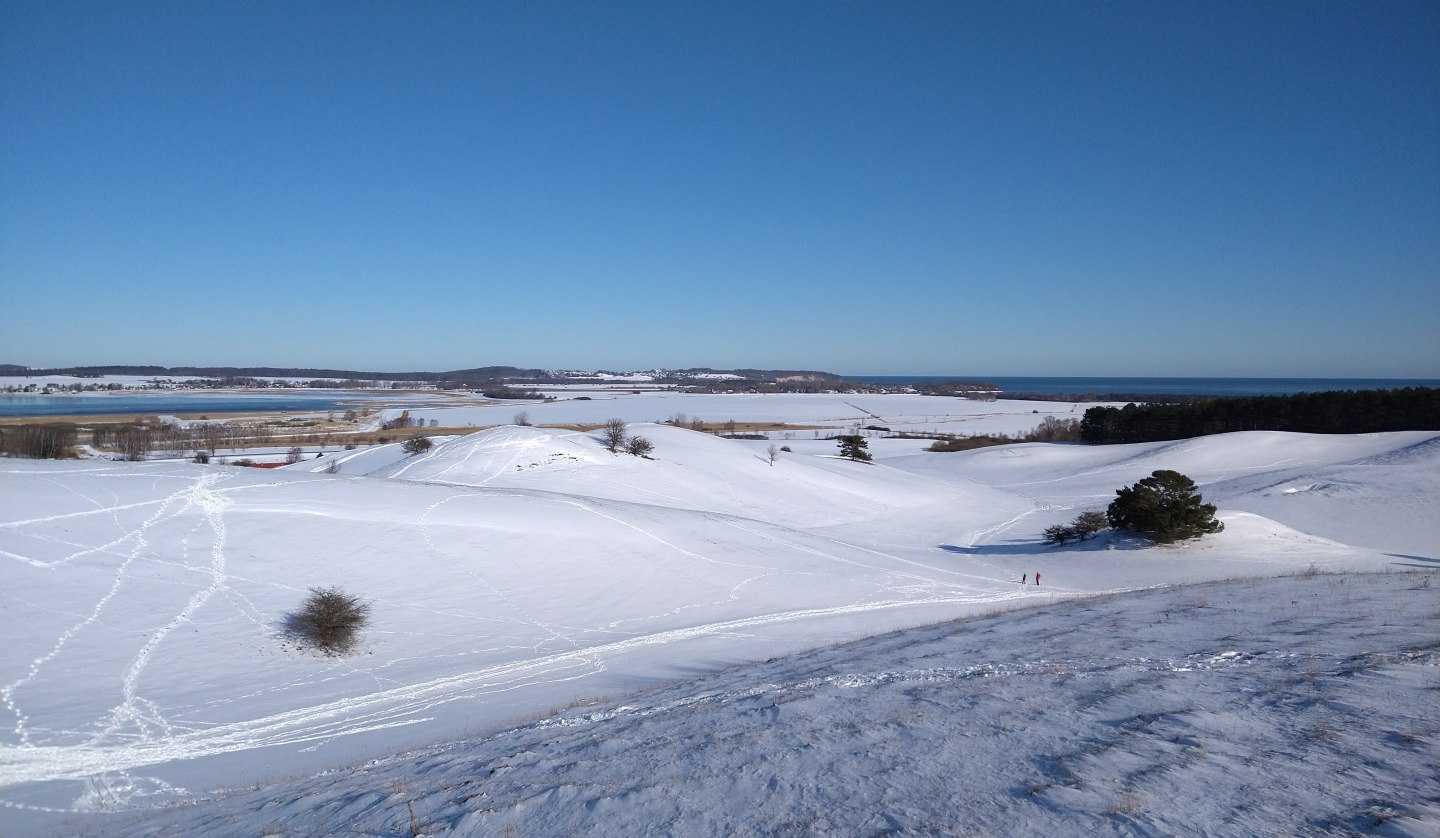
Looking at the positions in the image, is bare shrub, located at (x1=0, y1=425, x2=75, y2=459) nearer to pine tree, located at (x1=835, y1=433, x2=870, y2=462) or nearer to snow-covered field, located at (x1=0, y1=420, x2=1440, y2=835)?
snow-covered field, located at (x1=0, y1=420, x2=1440, y2=835)

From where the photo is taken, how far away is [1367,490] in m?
34.6

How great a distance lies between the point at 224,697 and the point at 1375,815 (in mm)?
15801

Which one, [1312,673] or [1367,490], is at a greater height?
[1312,673]

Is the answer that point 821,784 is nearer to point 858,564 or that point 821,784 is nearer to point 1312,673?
point 1312,673

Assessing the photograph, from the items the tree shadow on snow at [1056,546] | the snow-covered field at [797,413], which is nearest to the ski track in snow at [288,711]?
the tree shadow on snow at [1056,546]

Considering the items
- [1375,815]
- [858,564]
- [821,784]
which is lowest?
[858,564]

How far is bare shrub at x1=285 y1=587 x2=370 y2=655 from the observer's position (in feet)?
49.6

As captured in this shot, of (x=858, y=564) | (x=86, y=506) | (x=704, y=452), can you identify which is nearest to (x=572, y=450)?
(x=704, y=452)

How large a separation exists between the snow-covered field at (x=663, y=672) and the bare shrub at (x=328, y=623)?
1.72 ft

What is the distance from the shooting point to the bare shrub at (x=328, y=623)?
1512cm

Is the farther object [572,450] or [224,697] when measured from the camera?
[572,450]

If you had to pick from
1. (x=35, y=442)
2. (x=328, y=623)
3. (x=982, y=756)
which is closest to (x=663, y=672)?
(x=328, y=623)

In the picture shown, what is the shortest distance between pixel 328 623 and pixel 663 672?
25.0ft

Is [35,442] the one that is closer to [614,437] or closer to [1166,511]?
[614,437]
